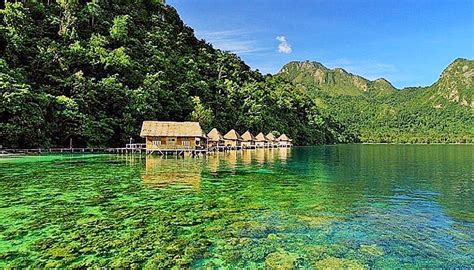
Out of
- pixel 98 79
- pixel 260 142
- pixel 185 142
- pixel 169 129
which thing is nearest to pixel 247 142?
pixel 260 142

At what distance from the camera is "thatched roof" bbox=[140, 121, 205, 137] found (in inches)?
1636

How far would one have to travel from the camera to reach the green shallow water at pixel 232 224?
8.13 meters

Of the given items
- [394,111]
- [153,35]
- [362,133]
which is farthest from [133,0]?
[394,111]

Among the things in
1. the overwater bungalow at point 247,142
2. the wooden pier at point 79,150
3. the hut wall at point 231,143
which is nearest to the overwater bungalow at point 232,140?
the hut wall at point 231,143

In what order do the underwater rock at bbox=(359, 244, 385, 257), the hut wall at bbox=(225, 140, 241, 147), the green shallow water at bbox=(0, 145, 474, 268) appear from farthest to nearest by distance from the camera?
the hut wall at bbox=(225, 140, 241, 147) → the underwater rock at bbox=(359, 244, 385, 257) → the green shallow water at bbox=(0, 145, 474, 268)

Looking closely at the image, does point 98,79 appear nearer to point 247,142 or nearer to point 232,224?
point 247,142

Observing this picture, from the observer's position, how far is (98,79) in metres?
51.1

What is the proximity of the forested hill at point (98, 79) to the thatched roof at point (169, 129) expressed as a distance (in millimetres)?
6651

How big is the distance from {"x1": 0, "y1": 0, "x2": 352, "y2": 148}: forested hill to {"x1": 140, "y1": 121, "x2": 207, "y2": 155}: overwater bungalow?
264 inches

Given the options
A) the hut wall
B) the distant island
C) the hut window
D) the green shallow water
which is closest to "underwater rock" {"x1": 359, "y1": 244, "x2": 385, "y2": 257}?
the green shallow water

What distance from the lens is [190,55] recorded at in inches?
3196

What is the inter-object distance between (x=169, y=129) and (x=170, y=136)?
84 cm

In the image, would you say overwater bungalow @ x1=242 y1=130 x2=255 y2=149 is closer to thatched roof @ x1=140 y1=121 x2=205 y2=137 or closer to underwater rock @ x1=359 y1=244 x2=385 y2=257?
thatched roof @ x1=140 y1=121 x2=205 y2=137

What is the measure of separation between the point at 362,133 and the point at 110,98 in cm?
12851
